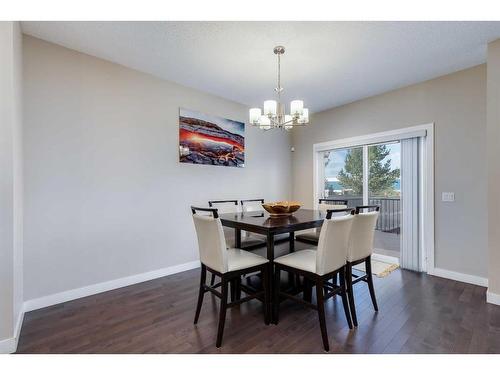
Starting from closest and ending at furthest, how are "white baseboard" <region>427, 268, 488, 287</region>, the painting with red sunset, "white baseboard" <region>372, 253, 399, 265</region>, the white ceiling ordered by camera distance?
1. the white ceiling
2. "white baseboard" <region>427, 268, 488, 287</region>
3. the painting with red sunset
4. "white baseboard" <region>372, 253, 399, 265</region>

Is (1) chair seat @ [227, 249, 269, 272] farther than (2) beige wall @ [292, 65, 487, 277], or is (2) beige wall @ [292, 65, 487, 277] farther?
(2) beige wall @ [292, 65, 487, 277]

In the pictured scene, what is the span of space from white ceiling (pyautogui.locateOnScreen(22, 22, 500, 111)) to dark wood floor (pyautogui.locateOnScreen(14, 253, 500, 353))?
250 cm

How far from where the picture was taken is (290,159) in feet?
16.3

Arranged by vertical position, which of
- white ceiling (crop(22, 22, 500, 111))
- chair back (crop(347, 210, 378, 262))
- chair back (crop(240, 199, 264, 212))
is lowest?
chair back (crop(347, 210, 378, 262))

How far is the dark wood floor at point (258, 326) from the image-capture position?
1730 millimetres

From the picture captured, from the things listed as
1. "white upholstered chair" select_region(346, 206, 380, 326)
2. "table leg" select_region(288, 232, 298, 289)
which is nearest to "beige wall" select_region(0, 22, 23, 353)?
"table leg" select_region(288, 232, 298, 289)

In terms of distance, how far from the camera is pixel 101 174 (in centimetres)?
269

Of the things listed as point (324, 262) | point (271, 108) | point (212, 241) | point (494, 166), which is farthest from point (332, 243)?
point (494, 166)

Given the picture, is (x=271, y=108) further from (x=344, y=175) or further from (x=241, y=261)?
(x=344, y=175)

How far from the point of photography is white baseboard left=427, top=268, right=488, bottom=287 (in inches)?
110

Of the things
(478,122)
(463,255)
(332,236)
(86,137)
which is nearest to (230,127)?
(86,137)

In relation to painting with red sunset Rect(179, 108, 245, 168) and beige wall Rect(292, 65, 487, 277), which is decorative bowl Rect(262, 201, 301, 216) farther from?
beige wall Rect(292, 65, 487, 277)

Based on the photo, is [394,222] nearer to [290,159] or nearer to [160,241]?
[290,159]

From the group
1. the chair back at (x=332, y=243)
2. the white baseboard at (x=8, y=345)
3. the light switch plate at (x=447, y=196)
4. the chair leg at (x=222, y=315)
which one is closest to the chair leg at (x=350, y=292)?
the chair back at (x=332, y=243)
